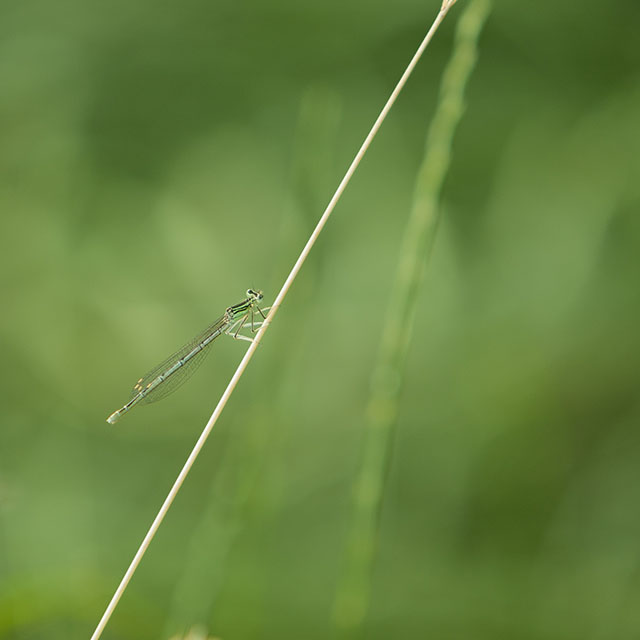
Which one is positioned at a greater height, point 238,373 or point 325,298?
point 325,298

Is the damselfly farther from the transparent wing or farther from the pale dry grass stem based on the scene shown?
the pale dry grass stem

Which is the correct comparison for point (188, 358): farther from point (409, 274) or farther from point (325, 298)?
point (409, 274)

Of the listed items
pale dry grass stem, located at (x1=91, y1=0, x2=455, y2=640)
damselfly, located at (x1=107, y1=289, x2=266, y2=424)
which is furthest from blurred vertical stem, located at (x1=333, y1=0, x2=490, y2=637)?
damselfly, located at (x1=107, y1=289, x2=266, y2=424)

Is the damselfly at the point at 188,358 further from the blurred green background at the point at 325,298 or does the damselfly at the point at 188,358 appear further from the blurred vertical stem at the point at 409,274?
the blurred vertical stem at the point at 409,274

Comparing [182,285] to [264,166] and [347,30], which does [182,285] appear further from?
[347,30]

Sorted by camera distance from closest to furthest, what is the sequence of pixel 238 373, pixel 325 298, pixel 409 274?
1. pixel 238 373
2. pixel 409 274
3. pixel 325 298

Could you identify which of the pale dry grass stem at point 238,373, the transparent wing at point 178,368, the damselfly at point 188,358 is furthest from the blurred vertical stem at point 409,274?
the transparent wing at point 178,368

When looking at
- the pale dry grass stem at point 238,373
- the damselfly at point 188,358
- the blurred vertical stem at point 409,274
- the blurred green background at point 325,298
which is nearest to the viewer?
the pale dry grass stem at point 238,373

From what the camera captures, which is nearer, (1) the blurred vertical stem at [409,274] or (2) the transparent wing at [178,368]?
(1) the blurred vertical stem at [409,274]

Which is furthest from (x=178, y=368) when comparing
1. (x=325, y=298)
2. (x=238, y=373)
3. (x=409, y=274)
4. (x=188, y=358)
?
(x=238, y=373)
